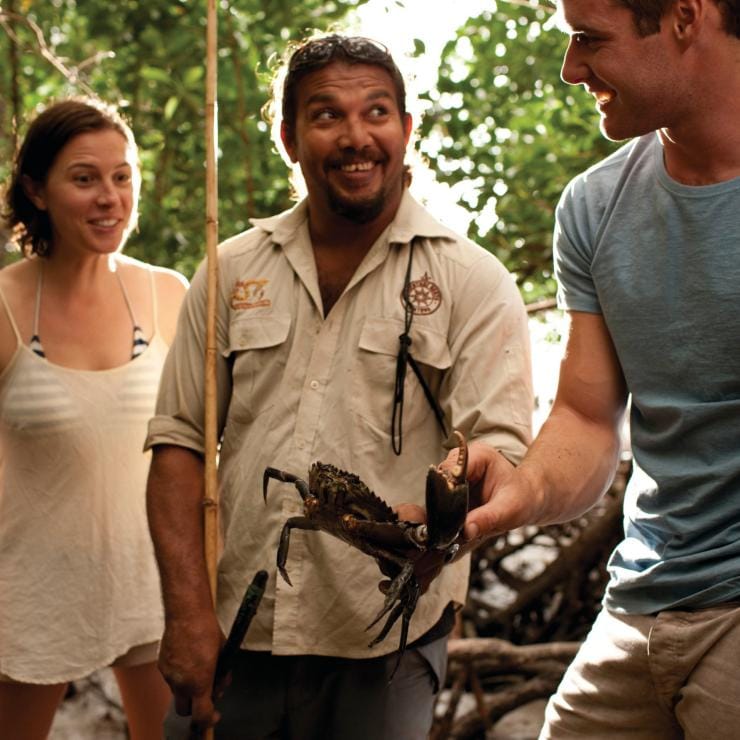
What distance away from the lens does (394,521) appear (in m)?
2.31

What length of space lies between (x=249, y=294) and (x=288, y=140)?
482 mm

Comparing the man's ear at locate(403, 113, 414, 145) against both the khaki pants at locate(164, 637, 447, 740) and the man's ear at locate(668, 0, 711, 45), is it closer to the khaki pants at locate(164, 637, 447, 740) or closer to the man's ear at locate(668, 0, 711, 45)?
the man's ear at locate(668, 0, 711, 45)

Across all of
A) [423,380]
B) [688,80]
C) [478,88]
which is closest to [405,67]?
[423,380]

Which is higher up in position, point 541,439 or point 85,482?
point 541,439

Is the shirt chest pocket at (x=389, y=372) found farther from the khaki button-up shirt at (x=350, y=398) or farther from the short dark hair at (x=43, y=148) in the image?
the short dark hair at (x=43, y=148)

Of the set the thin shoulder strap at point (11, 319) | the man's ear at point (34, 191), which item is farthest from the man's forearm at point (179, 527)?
the man's ear at point (34, 191)

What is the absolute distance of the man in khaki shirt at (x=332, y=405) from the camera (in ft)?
9.34

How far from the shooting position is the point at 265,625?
2.88 meters

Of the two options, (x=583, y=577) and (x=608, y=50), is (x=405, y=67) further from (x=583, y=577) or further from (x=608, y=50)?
(x=583, y=577)

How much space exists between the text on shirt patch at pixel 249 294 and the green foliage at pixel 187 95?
6.03 feet

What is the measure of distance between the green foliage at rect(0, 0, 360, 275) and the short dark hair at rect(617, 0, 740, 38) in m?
2.69

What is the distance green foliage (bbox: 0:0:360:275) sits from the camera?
500cm

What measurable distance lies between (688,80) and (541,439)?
759 mm

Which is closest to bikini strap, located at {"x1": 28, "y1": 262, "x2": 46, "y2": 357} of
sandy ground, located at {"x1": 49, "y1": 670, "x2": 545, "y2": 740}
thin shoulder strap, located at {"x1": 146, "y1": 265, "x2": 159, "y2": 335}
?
thin shoulder strap, located at {"x1": 146, "y1": 265, "x2": 159, "y2": 335}
